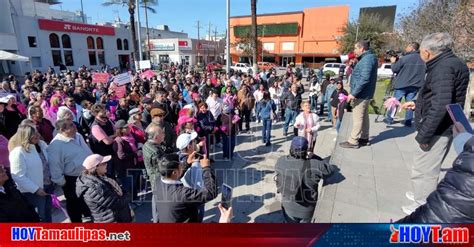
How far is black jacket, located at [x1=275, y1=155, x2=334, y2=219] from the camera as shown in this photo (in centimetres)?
303

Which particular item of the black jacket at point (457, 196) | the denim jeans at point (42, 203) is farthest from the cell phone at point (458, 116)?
the denim jeans at point (42, 203)

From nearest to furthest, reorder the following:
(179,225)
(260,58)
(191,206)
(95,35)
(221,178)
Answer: (179,225)
(191,206)
(221,178)
(95,35)
(260,58)

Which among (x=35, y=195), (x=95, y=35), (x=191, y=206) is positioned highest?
(x=95, y=35)

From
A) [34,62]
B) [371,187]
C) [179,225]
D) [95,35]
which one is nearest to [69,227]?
[179,225]

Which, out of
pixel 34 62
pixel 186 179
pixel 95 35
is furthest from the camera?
pixel 95 35

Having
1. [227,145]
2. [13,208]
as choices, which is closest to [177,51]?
[227,145]

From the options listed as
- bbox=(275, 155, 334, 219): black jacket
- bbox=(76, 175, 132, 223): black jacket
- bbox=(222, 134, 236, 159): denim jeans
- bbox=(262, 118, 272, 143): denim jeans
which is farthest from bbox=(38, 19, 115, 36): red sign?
bbox=(275, 155, 334, 219): black jacket

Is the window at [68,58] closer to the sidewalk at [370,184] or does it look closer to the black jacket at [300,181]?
the sidewalk at [370,184]

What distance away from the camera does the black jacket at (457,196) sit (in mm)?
1471

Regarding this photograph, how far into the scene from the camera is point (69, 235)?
6.03 ft

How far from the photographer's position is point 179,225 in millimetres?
1799

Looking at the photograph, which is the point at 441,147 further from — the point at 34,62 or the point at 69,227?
the point at 34,62

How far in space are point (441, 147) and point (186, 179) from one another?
8.88 ft

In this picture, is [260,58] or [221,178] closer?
[221,178]
